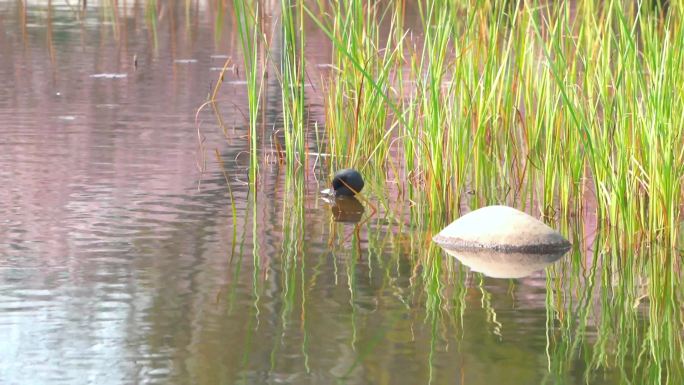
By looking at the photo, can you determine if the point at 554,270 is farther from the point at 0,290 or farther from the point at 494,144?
the point at 0,290

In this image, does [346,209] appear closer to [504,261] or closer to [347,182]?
[347,182]

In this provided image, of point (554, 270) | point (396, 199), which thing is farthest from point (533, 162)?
point (554, 270)

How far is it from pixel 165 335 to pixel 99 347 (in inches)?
8.7

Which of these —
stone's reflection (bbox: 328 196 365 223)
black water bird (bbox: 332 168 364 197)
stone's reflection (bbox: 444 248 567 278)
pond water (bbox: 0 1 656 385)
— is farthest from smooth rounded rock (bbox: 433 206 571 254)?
black water bird (bbox: 332 168 364 197)

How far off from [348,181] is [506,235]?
124 cm

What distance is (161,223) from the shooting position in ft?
19.1

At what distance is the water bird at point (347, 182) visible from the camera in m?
6.58

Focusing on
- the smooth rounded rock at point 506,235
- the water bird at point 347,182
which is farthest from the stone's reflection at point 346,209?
the smooth rounded rock at point 506,235

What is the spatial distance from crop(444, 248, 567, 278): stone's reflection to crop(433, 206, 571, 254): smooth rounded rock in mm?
24

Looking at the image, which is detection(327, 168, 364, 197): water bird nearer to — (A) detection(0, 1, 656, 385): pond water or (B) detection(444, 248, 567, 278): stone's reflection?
(A) detection(0, 1, 656, 385): pond water

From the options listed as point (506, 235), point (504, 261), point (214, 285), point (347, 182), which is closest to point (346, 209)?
point (347, 182)

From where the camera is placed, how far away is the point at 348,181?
6.59 meters

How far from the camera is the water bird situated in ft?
21.6

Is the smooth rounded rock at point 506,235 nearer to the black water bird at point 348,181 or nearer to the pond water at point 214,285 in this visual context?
the pond water at point 214,285
